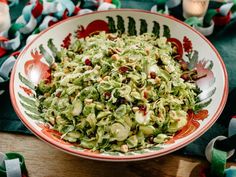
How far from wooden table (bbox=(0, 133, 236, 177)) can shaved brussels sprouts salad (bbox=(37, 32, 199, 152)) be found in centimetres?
8

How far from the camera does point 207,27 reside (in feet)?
3.89

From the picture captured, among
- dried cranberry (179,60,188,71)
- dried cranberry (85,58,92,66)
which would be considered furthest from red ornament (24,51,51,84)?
dried cranberry (179,60,188,71)

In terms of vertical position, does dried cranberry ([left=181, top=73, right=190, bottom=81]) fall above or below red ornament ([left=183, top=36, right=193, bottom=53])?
below

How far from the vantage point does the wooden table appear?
0.85 metres

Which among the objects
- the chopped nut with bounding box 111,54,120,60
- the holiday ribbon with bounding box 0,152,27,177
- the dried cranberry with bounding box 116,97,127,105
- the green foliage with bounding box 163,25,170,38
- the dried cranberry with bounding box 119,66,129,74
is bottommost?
the holiday ribbon with bounding box 0,152,27,177

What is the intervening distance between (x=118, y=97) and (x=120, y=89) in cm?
2

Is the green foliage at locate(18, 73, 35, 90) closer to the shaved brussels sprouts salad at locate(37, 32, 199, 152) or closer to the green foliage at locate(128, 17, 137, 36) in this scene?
the shaved brussels sprouts salad at locate(37, 32, 199, 152)

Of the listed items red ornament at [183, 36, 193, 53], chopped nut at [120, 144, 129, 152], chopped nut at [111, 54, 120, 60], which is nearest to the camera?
chopped nut at [120, 144, 129, 152]

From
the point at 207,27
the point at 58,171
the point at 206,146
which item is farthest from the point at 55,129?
the point at 207,27

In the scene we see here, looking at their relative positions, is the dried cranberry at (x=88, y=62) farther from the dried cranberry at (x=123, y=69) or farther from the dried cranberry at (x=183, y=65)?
the dried cranberry at (x=183, y=65)

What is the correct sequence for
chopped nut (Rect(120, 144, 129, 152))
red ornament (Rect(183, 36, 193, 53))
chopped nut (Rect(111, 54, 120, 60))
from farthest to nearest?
1. red ornament (Rect(183, 36, 193, 53))
2. chopped nut (Rect(111, 54, 120, 60))
3. chopped nut (Rect(120, 144, 129, 152))

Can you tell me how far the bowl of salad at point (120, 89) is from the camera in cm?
79

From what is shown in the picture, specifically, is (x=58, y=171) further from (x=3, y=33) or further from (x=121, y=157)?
(x=3, y=33)

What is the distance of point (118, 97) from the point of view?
82cm
